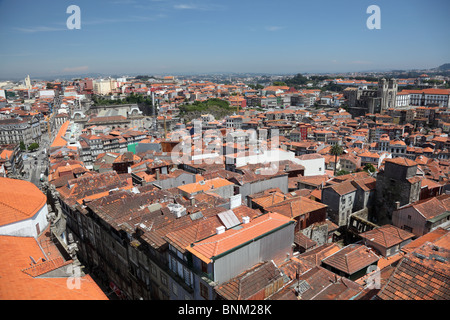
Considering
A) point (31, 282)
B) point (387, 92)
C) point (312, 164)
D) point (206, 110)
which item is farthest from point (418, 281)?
point (387, 92)

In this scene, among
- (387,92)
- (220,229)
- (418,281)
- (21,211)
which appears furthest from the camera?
(387,92)

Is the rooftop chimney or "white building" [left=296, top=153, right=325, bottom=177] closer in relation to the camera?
the rooftop chimney

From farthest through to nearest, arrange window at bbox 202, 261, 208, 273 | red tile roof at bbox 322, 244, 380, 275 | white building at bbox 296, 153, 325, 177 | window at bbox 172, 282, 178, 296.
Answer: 1. white building at bbox 296, 153, 325, 177
2. red tile roof at bbox 322, 244, 380, 275
3. window at bbox 172, 282, 178, 296
4. window at bbox 202, 261, 208, 273

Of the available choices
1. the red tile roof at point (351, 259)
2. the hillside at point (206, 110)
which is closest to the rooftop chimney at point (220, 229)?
the red tile roof at point (351, 259)

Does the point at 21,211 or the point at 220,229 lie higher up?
the point at 220,229

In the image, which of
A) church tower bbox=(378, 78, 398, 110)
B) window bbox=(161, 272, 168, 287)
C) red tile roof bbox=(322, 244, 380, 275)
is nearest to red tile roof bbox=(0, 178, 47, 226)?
window bbox=(161, 272, 168, 287)

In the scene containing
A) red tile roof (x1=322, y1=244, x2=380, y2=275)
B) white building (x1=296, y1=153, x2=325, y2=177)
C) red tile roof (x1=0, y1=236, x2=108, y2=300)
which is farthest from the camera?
white building (x1=296, y1=153, x2=325, y2=177)

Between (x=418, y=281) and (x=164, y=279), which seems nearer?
(x=418, y=281)

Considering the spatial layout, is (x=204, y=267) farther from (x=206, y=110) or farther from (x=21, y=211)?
(x=206, y=110)

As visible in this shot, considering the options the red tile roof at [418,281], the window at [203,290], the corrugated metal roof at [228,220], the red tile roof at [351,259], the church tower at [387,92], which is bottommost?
the red tile roof at [351,259]

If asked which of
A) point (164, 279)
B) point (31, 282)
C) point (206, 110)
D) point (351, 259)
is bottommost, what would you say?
point (351, 259)

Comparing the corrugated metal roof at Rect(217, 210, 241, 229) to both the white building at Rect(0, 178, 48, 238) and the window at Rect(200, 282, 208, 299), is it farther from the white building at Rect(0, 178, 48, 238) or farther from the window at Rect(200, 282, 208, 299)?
the white building at Rect(0, 178, 48, 238)

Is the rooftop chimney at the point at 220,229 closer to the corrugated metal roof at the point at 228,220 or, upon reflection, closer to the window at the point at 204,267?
the corrugated metal roof at the point at 228,220
